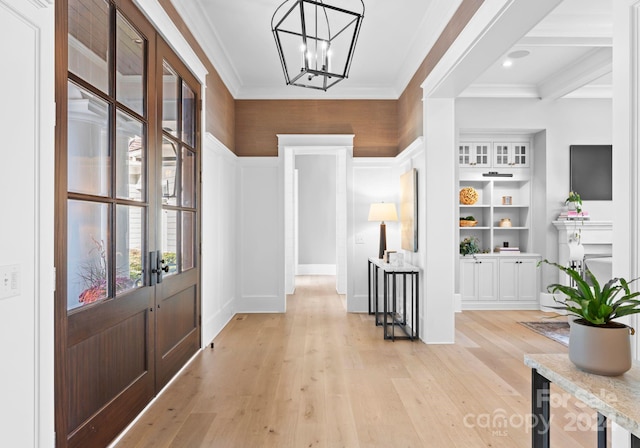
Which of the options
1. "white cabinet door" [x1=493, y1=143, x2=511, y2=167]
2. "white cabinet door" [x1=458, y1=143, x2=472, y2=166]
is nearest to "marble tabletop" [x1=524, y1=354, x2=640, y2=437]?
"white cabinet door" [x1=458, y1=143, x2=472, y2=166]

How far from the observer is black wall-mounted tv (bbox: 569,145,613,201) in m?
5.80

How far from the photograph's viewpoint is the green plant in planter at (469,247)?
5906 millimetres

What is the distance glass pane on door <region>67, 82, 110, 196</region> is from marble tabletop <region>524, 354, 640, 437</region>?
2109mm

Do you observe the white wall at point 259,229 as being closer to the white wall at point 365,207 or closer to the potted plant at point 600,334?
the white wall at point 365,207

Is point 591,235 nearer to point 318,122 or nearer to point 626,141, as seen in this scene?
point 318,122

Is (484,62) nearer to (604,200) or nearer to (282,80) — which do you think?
(282,80)

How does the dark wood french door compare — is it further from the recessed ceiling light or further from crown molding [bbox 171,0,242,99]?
the recessed ceiling light

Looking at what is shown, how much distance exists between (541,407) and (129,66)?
2751mm

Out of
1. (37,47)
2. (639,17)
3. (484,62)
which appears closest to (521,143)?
(484,62)

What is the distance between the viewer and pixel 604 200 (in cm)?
583

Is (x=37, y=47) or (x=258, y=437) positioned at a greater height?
(x=37, y=47)

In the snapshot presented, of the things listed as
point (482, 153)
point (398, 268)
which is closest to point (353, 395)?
point (398, 268)

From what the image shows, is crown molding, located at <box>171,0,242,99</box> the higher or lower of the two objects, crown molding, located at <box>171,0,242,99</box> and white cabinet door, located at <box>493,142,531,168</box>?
the higher

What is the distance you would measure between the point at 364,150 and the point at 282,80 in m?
1.44
